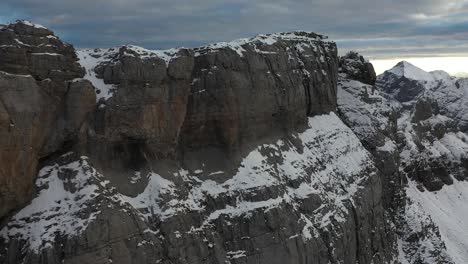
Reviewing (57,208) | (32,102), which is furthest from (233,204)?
(32,102)

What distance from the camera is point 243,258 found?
125ft

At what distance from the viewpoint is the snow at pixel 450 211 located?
82631mm

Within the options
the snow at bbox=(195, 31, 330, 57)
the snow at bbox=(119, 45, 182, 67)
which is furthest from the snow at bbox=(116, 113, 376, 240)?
the snow at bbox=(195, 31, 330, 57)

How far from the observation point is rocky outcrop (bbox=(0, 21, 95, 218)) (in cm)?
2975

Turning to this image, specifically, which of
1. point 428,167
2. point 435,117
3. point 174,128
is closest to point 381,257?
point 174,128

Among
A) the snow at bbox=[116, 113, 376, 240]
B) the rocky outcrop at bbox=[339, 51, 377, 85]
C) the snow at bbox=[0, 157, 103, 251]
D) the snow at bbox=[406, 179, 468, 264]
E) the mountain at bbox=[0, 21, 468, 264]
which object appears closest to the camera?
the snow at bbox=[0, 157, 103, 251]

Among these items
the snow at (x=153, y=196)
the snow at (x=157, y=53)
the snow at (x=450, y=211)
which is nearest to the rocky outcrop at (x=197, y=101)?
the snow at (x=157, y=53)

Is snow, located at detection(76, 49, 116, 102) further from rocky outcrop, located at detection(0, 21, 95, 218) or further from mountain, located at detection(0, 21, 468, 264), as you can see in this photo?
rocky outcrop, located at detection(0, 21, 95, 218)

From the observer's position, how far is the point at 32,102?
31.1m

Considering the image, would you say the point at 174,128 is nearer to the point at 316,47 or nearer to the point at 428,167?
the point at 316,47

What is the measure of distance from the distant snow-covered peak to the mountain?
114709 mm

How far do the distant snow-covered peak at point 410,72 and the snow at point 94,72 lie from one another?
145272 millimetres

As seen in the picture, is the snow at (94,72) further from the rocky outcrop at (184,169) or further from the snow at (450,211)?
the snow at (450,211)

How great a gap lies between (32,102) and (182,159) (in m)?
12.7
